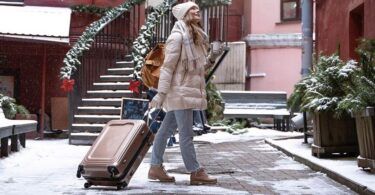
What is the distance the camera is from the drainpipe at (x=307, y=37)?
13.4 meters

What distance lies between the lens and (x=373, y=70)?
7.48m

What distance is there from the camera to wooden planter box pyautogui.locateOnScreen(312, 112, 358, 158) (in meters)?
9.09

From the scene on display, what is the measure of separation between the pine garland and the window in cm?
1124

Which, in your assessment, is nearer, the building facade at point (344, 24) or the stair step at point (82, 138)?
the building facade at point (344, 24)

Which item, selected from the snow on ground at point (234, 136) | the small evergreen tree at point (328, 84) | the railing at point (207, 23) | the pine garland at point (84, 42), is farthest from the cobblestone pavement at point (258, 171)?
the railing at point (207, 23)

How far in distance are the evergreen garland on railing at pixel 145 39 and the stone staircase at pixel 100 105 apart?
0.54 m

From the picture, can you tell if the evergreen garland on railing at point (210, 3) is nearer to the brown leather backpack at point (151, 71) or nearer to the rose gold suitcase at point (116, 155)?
the brown leather backpack at point (151, 71)

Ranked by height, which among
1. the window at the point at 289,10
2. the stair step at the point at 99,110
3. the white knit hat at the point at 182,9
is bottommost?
the stair step at the point at 99,110

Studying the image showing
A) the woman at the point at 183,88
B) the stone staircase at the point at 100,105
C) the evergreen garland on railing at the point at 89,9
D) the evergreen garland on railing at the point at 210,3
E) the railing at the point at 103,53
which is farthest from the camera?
the evergreen garland on railing at the point at 89,9

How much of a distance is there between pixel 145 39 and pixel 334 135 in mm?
6867

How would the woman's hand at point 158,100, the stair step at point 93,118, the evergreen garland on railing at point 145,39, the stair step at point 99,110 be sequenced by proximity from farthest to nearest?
the evergreen garland on railing at point 145,39 < the stair step at point 99,110 < the stair step at point 93,118 < the woman's hand at point 158,100

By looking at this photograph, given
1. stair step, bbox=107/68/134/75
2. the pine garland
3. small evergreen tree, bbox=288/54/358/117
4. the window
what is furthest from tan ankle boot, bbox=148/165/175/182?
the window

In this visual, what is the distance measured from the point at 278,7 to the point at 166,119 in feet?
65.9

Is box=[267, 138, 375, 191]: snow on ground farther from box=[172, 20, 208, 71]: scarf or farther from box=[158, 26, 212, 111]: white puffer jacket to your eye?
box=[172, 20, 208, 71]: scarf
